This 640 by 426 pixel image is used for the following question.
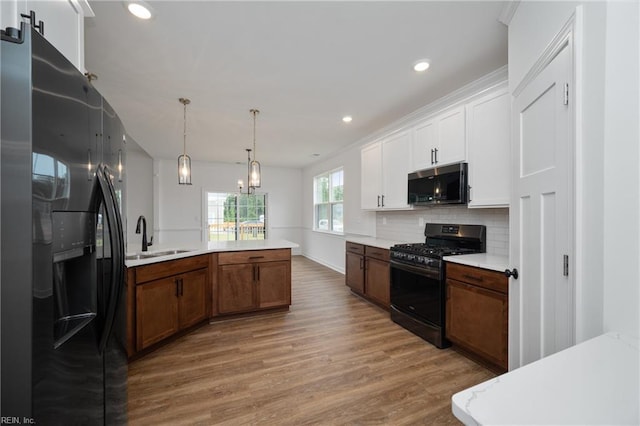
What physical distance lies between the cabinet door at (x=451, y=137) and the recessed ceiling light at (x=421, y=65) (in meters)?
0.60

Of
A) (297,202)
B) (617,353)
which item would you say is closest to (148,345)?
(617,353)

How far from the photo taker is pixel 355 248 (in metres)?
4.11

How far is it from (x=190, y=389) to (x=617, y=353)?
2.31m

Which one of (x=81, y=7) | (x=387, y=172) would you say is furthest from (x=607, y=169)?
(x=387, y=172)

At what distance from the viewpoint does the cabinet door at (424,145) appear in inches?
120

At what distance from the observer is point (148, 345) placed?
2.32m

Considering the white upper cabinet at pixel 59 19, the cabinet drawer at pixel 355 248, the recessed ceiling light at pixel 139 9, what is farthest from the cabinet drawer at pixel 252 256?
the recessed ceiling light at pixel 139 9

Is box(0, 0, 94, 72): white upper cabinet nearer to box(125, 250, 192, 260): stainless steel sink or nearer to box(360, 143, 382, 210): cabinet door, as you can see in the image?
box(125, 250, 192, 260): stainless steel sink

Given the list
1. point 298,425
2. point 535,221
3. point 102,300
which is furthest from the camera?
point 298,425

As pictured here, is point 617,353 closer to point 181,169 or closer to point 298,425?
point 298,425

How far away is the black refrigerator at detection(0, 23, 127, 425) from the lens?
25.4 inches

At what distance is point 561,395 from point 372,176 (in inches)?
145

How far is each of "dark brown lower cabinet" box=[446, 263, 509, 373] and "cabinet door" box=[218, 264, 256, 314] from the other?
2168 millimetres

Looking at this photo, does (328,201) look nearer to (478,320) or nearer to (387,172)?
(387,172)
